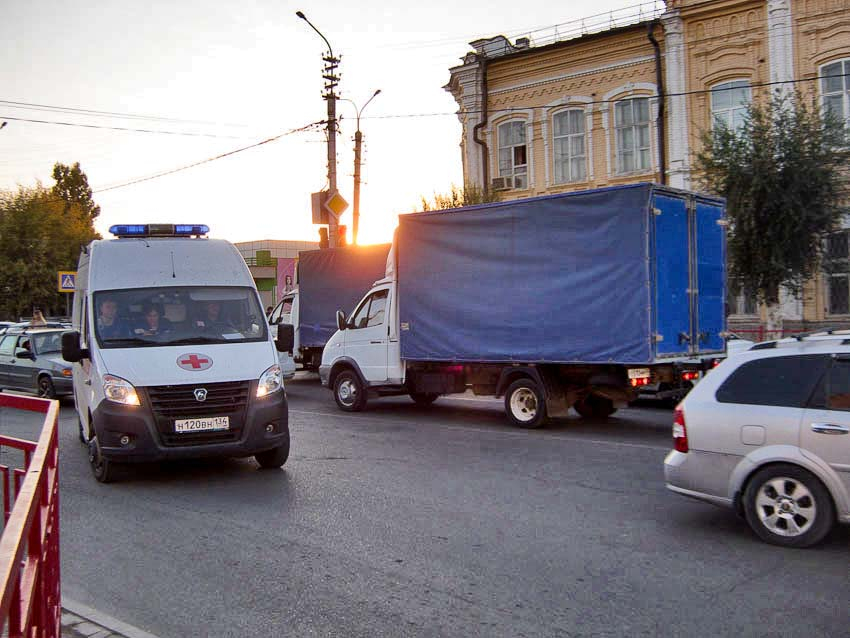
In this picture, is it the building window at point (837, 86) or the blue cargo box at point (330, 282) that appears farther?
the building window at point (837, 86)

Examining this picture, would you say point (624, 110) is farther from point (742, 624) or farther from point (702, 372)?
point (742, 624)

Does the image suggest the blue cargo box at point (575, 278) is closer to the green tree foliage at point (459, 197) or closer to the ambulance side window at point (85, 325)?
the ambulance side window at point (85, 325)

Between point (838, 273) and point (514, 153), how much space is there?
37.0 feet

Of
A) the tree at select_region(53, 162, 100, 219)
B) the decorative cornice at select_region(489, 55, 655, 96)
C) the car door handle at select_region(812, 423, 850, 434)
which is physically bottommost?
the car door handle at select_region(812, 423, 850, 434)

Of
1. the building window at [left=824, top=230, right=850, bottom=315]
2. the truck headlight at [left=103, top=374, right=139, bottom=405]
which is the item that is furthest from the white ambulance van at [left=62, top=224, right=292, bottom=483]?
the building window at [left=824, top=230, right=850, bottom=315]

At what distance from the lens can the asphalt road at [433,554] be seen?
4738 millimetres

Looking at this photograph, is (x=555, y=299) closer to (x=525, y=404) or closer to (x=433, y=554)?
(x=525, y=404)

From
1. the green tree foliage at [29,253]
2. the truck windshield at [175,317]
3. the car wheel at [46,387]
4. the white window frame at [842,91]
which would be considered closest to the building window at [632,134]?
the white window frame at [842,91]

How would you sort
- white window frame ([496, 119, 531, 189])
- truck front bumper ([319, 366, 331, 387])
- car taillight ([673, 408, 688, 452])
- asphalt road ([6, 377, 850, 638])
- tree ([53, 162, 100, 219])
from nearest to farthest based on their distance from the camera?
asphalt road ([6, 377, 850, 638])
car taillight ([673, 408, 688, 452])
truck front bumper ([319, 366, 331, 387])
white window frame ([496, 119, 531, 189])
tree ([53, 162, 100, 219])

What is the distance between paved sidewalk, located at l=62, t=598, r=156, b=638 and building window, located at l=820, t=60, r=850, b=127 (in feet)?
73.0

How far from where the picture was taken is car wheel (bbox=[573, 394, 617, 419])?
44.6 feet

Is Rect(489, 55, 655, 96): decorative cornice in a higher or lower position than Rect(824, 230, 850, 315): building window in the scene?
higher

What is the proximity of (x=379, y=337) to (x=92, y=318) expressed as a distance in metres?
6.20

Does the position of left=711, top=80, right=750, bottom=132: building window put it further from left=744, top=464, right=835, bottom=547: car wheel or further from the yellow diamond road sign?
left=744, top=464, right=835, bottom=547: car wheel
